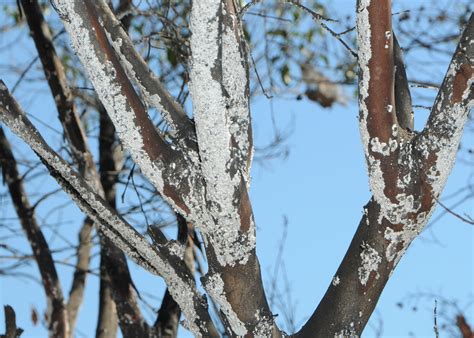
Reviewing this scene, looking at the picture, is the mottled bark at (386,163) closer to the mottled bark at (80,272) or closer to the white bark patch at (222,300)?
the white bark patch at (222,300)

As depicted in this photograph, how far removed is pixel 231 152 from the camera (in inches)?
91.0

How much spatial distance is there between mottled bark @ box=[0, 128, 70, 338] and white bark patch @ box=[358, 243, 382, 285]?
9.23ft

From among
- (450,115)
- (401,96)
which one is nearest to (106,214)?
(401,96)

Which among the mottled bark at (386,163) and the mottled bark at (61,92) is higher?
the mottled bark at (61,92)

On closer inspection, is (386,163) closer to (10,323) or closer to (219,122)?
(219,122)

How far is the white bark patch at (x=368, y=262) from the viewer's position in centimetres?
255

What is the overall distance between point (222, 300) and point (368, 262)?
510 millimetres

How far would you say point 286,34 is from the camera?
500 centimetres

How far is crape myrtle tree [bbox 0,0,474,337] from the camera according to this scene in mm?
2281

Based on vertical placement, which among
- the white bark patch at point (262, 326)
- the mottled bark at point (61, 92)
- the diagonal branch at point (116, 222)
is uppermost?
the mottled bark at point (61, 92)

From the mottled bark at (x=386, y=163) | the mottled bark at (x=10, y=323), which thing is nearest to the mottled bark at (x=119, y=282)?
the mottled bark at (x=10, y=323)

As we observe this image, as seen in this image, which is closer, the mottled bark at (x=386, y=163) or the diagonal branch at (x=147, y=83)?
the mottled bark at (x=386, y=163)

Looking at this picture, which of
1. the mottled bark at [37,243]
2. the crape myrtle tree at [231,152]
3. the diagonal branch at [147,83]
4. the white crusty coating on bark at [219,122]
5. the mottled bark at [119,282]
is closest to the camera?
the white crusty coating on bark at [219,122]

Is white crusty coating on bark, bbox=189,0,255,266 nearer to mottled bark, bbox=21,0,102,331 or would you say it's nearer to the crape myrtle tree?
the crape myrtle tree
